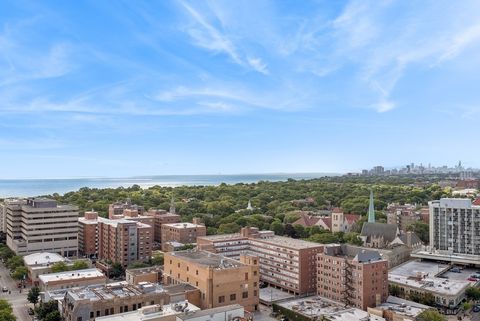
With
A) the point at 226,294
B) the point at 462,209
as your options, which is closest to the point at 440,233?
the point at 462,209

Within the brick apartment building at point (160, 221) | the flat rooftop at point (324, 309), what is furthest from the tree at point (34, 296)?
the brick apartment building at point (160, 221)

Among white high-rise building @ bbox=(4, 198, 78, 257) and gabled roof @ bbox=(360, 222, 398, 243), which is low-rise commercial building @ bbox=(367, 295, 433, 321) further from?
white high-rise building @ bbox=(4, 198, 78, 257)

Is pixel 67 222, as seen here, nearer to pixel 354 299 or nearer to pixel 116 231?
pixel 116 231

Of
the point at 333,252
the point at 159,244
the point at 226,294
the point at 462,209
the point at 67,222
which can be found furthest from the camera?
the point at 159,244

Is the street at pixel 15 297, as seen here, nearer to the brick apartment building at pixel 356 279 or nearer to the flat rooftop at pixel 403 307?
the brick apartment building at pixel 356 279

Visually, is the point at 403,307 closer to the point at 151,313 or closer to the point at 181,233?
the point at 151,313

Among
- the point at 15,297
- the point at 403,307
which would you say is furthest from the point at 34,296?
the point at 403,307
